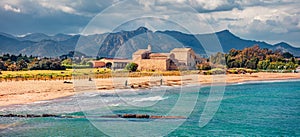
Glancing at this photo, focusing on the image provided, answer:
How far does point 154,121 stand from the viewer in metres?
23.0

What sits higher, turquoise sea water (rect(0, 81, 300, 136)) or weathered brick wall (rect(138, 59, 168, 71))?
weathered brick wall (rect(138, 59, 168, 71))

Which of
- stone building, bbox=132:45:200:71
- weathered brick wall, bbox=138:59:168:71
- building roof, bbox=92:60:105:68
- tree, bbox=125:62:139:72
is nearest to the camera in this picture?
weathered brick wall, bbox=138:59:168:71

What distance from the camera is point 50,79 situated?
51031 mm

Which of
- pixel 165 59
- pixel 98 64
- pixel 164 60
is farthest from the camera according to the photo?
pixel 98 64

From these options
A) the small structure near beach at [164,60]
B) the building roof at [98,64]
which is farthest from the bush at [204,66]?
the building roof at [98,64]

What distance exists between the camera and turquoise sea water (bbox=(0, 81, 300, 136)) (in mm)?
20453

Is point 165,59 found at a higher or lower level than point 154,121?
higher

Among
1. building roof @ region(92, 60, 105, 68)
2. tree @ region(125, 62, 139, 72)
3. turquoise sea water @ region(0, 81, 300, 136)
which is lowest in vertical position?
turquoise sea water @ region(0, 81, 300, 136)

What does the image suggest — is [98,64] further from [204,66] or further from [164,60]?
[204,66]

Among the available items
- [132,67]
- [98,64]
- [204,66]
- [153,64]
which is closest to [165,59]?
[153,64]

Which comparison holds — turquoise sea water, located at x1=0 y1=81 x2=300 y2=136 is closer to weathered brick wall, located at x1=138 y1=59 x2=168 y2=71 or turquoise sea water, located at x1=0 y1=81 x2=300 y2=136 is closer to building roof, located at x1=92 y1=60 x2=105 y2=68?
weathered brick wall, located at x1=138 y1=59 x2=168 y2=71

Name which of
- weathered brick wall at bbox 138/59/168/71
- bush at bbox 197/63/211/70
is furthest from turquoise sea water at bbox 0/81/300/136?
bush at bbox 197/63/211/70

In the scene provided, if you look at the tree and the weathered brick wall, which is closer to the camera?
the weathered brick wall

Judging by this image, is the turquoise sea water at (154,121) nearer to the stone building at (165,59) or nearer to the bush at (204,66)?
the stone building at (165,59)
